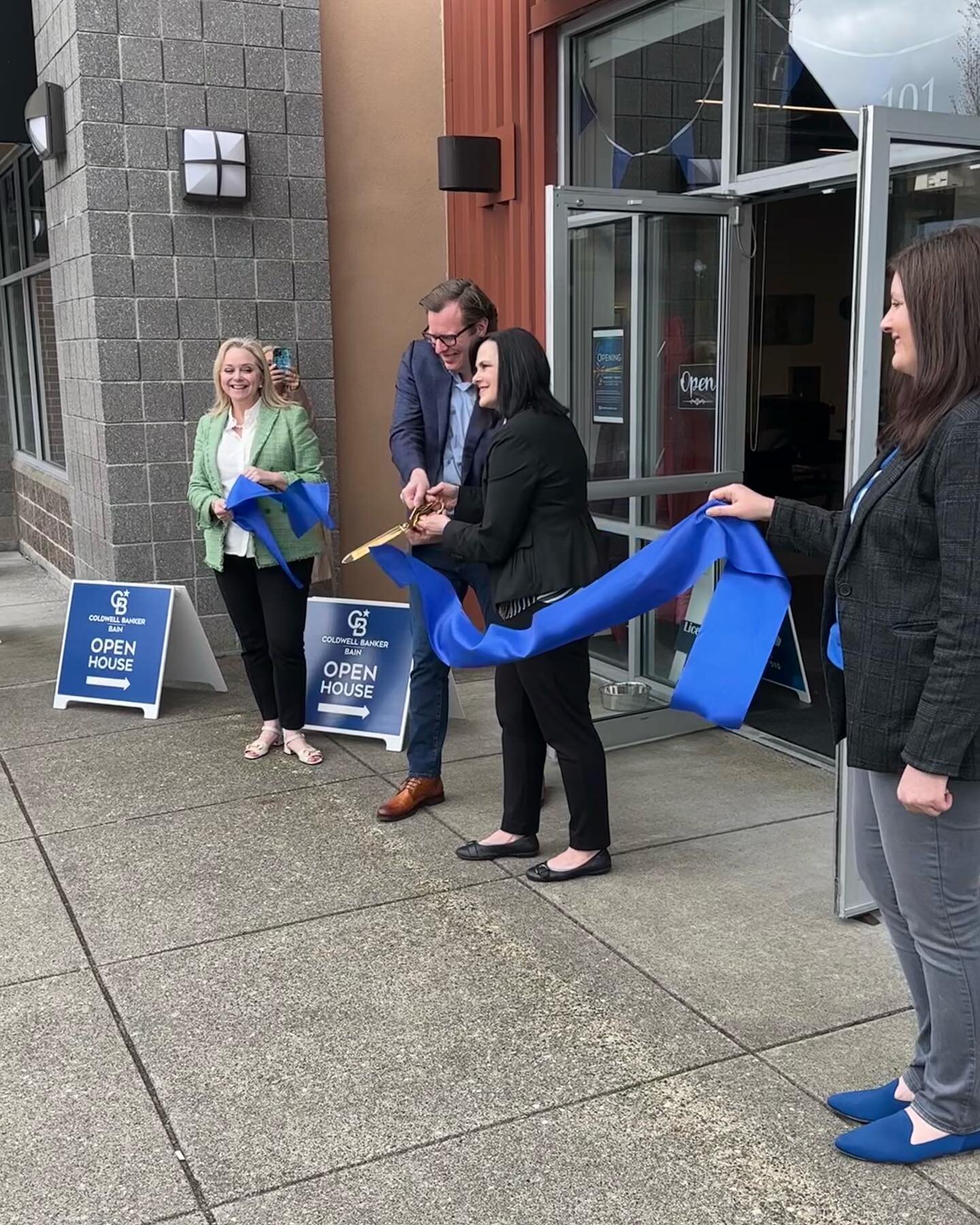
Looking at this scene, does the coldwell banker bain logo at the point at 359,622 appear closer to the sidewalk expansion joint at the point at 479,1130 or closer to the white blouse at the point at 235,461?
the white blouse at the point at 235,461

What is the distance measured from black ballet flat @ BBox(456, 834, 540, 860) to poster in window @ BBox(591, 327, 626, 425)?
2108 mm

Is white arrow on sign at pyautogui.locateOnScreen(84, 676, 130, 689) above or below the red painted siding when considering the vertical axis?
below

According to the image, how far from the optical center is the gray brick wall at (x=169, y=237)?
7027 millimetres

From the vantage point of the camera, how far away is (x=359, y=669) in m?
5.93

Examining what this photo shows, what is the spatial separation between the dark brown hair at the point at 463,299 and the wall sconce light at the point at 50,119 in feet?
12.7

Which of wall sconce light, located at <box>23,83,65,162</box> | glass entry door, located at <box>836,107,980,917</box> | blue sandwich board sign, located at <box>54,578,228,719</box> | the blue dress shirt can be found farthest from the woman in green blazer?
wall sconce light, located at <box>23,83,65,162</box>

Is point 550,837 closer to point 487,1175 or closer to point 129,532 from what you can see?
point 487,1175

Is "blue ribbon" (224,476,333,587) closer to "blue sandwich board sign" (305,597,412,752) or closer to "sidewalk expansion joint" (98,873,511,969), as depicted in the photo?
"blue sandwich board sign" (305,597,412,752)

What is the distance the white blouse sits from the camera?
5.33 metres

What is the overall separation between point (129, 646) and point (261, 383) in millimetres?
1816

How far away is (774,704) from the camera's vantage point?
6207 millimetres

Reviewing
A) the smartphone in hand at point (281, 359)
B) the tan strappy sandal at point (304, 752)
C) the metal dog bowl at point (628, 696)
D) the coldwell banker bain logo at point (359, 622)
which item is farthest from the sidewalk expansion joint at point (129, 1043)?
the smartphone in hand at point (281, 359)

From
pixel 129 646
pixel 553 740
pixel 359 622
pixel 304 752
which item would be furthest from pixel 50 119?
pixel 553 740

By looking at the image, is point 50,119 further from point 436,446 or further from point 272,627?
point 436,446
